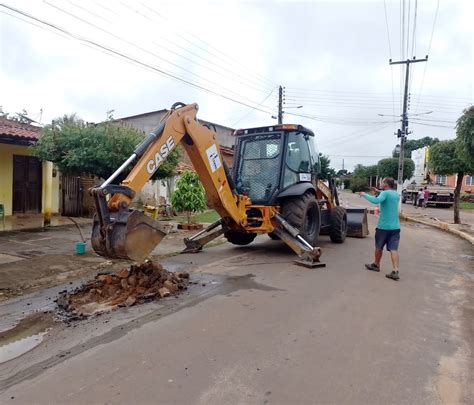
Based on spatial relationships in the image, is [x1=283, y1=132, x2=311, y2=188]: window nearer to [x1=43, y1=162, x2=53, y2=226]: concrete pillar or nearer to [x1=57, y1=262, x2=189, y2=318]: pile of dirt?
[x1=57, y1=262, x2=189, y2=318]: pile of dirt

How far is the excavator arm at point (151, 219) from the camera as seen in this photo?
207 inches

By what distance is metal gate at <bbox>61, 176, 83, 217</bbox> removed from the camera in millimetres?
16125

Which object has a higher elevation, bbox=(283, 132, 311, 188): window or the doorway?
bbox=(283, 132, 311, 188): window

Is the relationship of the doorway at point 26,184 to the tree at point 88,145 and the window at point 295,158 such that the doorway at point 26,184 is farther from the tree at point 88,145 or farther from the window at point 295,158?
the window at point 295,158

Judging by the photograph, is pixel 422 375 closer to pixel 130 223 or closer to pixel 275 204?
pixel 130 223

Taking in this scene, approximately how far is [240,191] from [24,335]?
5395mm

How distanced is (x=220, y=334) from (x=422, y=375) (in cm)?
196

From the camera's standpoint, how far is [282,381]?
3.42m

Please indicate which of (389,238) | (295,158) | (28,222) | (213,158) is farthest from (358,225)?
(28,222)

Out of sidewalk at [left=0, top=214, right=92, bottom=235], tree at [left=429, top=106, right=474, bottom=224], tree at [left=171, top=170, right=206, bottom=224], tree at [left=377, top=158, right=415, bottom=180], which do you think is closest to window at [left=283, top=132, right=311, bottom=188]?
tree at [left=429, top=106, right=474, bottom=224]

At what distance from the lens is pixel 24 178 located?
1462 centimetres

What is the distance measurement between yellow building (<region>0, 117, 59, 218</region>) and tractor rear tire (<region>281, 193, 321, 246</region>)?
8351mm

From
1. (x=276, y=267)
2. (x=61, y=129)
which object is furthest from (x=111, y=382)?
(x=61, y=129)

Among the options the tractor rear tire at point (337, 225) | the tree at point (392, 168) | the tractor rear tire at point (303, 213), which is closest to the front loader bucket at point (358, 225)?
the tractor rear tire at point (337, 225)
